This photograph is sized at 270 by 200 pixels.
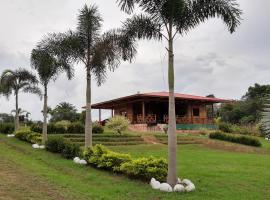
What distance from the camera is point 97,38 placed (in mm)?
18484

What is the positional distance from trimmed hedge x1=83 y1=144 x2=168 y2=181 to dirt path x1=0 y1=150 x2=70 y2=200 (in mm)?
2849

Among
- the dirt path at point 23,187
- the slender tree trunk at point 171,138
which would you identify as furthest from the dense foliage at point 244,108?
the dirt path at point 23,187

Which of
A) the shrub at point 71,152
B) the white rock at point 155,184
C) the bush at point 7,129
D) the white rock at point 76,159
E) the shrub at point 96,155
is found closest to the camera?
the white rock at point 155,184

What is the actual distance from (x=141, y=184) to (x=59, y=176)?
277 centimetres

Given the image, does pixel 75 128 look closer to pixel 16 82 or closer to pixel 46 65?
pixel 16 82

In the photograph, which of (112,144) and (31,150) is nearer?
(31,150)

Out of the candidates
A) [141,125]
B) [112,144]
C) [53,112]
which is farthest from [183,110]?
[53,112]

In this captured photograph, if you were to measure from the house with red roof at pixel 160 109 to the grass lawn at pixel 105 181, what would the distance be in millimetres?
21608

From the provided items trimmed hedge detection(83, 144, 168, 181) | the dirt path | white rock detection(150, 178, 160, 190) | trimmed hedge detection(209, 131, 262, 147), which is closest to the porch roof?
trimmed hedge detection(209, 131, 262, 147)

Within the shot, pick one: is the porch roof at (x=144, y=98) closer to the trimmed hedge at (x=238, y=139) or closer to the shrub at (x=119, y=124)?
the shrub at (x=119, y=124)

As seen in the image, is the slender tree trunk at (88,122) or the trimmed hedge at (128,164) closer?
the trimmed hedge at (128,164)

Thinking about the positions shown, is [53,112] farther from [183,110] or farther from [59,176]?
[59,176]

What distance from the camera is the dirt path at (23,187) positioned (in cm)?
958

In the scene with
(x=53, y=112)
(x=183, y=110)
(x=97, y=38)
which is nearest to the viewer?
(x=97, y=38)
